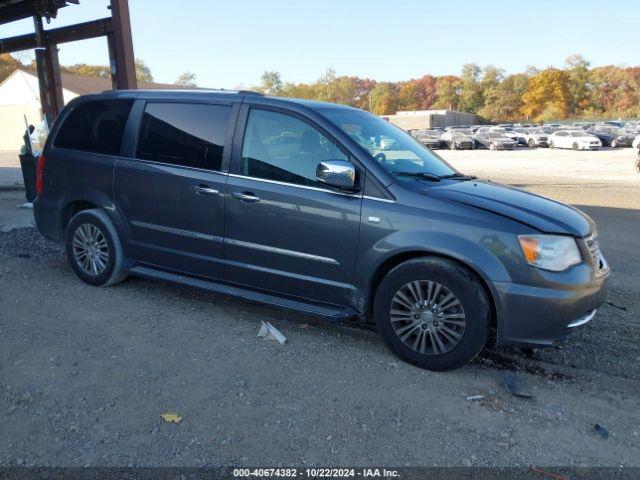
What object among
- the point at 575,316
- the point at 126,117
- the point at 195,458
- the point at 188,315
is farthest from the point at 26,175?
the point at 575,316

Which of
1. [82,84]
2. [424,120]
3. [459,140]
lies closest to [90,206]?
[459,140]

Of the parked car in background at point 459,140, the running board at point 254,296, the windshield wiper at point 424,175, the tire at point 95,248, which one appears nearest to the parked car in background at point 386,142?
the windshield wiper at point 424,175

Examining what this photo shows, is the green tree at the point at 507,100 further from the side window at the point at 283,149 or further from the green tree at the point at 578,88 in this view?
the side window at the point at 283,149

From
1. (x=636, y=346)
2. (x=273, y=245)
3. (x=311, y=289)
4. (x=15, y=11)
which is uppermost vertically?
(x=15, y=11)

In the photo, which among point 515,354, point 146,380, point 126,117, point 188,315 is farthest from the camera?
point 126,117

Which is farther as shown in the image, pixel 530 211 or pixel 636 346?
pixel 636 346

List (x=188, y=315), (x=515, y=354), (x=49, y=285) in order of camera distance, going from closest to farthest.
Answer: (x=515, y=354), (x=188, y=315), (x=49, y=285)

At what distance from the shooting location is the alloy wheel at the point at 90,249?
509cm

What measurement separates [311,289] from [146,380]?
4.40ft

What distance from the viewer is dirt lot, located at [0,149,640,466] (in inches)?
110

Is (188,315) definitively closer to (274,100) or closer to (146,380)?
(146,380)

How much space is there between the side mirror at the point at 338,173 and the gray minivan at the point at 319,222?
0.04 ft

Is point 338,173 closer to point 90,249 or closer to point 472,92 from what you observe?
point 90,249

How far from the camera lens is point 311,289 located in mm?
4031
